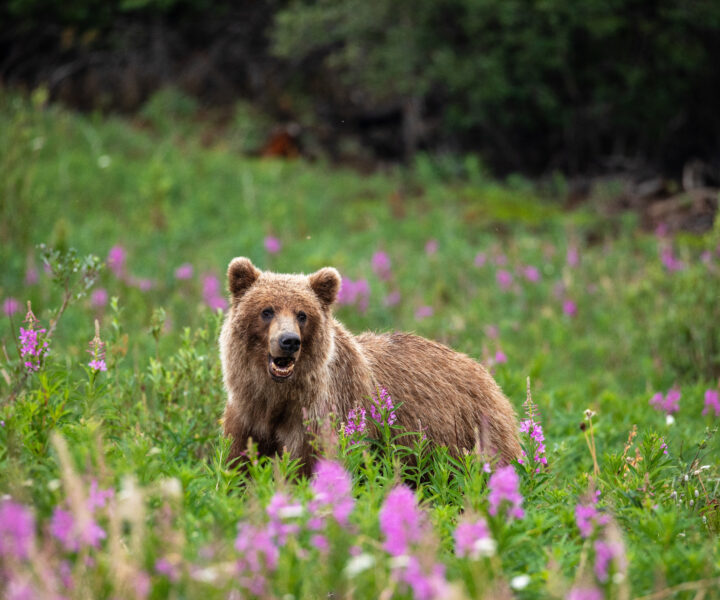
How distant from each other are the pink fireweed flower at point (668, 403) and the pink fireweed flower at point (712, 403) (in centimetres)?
20

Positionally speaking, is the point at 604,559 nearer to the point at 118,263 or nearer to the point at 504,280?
the point at 118,263

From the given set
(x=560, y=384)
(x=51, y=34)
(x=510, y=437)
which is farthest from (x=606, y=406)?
(x=51, y=34)

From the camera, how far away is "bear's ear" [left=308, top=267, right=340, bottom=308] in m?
4.83

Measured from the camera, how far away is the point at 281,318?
4.33m

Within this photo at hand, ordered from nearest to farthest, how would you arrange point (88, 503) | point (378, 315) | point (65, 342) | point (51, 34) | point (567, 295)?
point (88, 503), point (65, 342), point (378, 315), point (567, 295), point (51, 34)

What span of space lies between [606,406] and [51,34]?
1880 centimetres

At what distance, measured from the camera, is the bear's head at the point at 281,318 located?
4234 mm

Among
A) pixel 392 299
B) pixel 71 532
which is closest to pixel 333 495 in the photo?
pixel 71 532

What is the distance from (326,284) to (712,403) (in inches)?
128

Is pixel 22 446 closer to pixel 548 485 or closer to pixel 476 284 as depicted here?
pixel 548 485

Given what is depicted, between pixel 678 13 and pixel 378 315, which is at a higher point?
pixel 678 13

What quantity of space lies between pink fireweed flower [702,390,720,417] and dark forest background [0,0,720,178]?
39.7ft

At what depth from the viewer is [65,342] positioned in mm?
7203

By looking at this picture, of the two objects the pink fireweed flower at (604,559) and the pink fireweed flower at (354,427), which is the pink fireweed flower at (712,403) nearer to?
the pink fireweed flower at (354,427)
